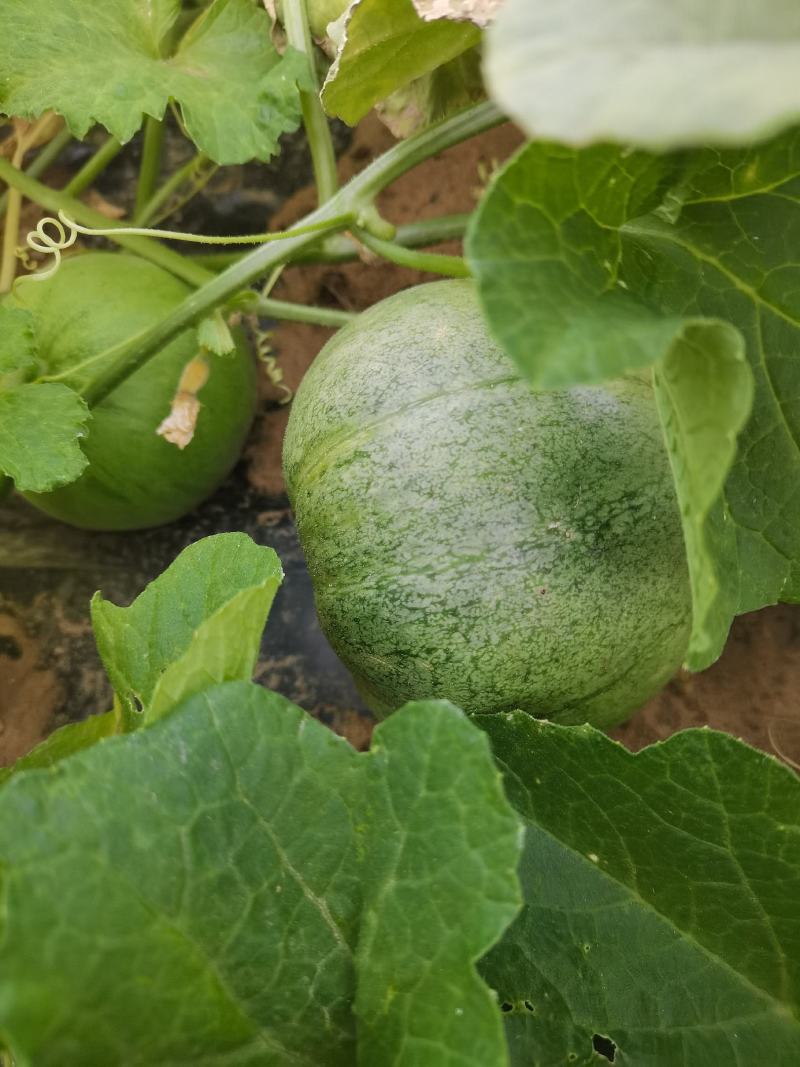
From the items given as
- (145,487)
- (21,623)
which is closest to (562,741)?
(145,487)

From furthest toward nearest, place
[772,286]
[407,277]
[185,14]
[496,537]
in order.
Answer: [407,277] < [185,14] < [496,537] < [772,286]

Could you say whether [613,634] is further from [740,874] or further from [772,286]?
[772,286]

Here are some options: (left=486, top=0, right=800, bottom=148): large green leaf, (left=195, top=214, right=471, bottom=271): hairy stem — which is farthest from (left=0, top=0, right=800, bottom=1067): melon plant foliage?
(left=195, top=214, right=471, bottom=271): hairy stem

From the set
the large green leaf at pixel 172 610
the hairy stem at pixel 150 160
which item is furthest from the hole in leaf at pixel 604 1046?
the hairy stem at pixel 150 160

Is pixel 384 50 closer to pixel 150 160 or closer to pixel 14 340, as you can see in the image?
pixel 14 340

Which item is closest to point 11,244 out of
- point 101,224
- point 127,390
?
point 101,224

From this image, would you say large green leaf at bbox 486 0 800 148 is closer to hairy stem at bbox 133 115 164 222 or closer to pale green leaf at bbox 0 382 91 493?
pale green leaf at bbox 0 382 91 493

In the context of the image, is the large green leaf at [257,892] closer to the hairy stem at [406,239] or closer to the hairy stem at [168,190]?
the hairy stem at [406,239]
